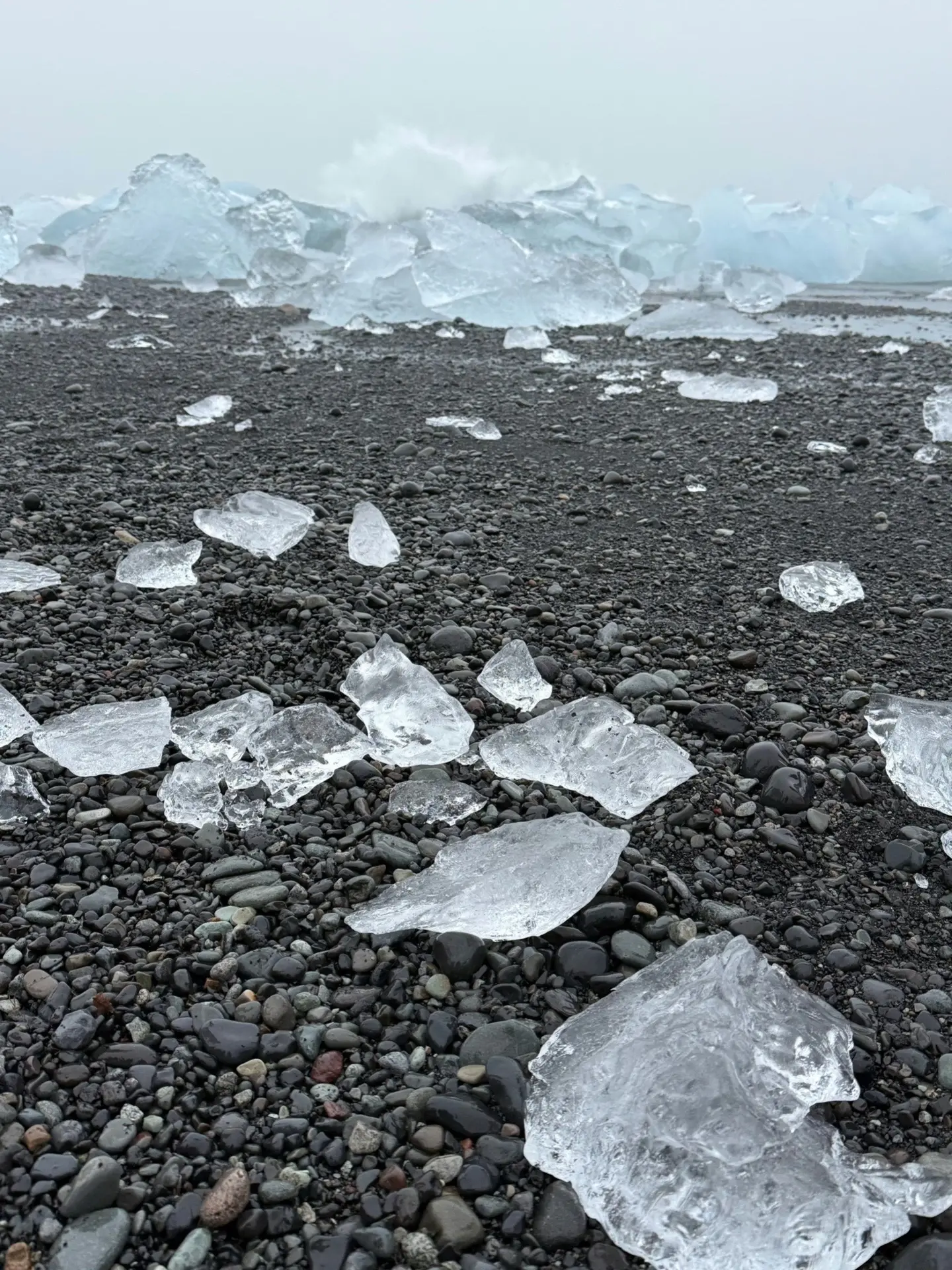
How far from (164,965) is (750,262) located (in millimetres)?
14373

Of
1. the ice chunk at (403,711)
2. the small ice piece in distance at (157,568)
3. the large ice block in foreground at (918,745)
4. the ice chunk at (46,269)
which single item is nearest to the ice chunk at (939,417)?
the large ice block in foreground at (918,745)

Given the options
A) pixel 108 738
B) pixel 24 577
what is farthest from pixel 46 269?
pixel 108 738

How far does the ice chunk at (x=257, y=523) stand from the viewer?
331cm

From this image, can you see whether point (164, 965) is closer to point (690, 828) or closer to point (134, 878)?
point (134, 878)

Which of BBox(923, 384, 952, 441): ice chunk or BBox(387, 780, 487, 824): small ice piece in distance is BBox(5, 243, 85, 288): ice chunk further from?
BBox(387, 780, 487, 824): small ice piece in distance

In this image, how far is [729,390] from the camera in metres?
5.64

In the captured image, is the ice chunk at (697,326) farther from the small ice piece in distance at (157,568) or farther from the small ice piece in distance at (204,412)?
the small ice piece in distance at (157,568)

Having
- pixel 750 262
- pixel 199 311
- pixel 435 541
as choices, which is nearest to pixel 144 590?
pixel 435 541

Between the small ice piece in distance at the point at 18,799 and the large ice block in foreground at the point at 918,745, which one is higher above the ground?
the large ice block in foreground at the point at 918,745

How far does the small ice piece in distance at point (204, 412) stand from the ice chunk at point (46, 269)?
6.56 m

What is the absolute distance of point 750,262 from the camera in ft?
45.8

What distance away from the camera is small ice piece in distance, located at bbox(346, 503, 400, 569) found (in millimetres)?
3295

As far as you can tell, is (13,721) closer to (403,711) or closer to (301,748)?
(301,748)

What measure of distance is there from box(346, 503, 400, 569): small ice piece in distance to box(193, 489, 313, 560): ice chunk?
0.20 metres
